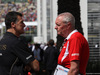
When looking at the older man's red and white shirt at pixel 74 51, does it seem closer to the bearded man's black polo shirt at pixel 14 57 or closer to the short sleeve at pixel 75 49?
the short sleeve at pixel 75 49

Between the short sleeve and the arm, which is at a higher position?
the short sleeve

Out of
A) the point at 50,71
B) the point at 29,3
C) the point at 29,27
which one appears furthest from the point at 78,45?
the point at 29,3

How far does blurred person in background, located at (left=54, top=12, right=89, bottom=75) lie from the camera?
3066 millimetres

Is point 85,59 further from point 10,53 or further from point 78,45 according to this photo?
point 10,53

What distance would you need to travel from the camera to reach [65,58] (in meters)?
3.20

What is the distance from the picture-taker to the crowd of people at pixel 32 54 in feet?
10.2

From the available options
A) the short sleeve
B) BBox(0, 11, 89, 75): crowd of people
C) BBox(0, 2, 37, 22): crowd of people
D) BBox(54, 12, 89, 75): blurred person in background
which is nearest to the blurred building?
BBox(0, 11, 89, 75): crowd of people

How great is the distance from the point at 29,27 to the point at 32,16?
5.55 meters

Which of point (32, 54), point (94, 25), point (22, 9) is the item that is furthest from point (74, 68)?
point (22, 9)

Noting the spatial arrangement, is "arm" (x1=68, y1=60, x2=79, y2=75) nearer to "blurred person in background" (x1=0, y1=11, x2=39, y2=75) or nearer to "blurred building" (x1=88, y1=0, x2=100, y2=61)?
"blurred person in background" (x1=0, y1=11, x2=39, y2=75)

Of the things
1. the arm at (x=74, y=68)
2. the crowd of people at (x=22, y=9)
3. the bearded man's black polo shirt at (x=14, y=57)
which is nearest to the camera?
the arm at (x=74, y=68)

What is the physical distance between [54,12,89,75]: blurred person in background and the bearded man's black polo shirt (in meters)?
0.40

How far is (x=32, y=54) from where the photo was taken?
3518 millimetres

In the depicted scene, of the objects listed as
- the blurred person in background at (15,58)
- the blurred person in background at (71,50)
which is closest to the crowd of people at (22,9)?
the blurred person in background at (15,58)
